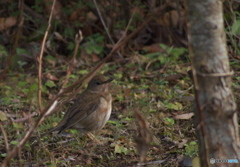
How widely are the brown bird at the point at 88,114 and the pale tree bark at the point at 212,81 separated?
2747 millimetres

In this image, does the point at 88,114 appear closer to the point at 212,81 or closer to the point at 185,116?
the point at 185,116

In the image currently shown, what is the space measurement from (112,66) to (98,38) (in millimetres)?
890

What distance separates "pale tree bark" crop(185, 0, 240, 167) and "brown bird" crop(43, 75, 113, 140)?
108 inches

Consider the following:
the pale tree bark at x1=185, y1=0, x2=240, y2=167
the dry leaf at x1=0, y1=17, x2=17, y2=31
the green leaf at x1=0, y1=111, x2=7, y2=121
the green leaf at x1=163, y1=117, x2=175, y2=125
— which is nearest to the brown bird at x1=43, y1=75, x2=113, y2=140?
the green leaf at x1=163, y1=117, x2=175, y2=125

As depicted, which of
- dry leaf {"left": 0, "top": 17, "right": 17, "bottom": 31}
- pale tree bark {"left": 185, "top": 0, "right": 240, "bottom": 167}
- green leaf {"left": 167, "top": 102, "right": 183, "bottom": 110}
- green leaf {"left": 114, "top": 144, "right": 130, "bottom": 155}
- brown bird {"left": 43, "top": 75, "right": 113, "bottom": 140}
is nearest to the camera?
pale tree bark {"left": 185, "top": 0, "right": 240, "bottom": 167}

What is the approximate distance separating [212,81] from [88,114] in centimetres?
316

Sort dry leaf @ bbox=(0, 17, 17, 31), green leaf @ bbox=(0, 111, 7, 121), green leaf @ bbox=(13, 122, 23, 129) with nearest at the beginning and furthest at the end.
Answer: green leaf @ bbox=(13, 122, 23, 129) < green leaf @ bbox=(0, 111, 7, 121) < dry leaf @ bbox=(0, 17, 17, 31)

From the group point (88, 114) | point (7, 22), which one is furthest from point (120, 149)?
point (7, 22)

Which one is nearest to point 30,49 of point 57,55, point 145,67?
point 57,55

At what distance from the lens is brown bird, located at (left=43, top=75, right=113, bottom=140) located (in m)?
5.79

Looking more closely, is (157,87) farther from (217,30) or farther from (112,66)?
(217,30)

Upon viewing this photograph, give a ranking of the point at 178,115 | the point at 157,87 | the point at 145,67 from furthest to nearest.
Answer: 1. the point at 145,67
2. the point at 157,87
3. the point at 178,115

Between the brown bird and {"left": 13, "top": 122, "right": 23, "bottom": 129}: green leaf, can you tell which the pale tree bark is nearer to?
the brown bird

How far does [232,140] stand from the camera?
3178mm
